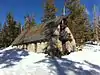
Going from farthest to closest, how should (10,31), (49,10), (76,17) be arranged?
(10,31)
(49,10)
(76,17)

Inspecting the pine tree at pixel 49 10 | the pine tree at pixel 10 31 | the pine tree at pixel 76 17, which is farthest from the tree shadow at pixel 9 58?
the pine tree at pixel 10 31

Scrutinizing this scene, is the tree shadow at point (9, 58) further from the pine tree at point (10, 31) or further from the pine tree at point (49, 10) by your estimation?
the pine tree at point (10, 31)

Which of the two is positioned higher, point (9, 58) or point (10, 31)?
point (10, 31)

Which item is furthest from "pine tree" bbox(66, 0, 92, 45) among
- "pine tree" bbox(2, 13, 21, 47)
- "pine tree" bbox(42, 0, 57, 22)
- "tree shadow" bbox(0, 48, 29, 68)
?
"pine tree" bbox(2, 13, 21, 47)

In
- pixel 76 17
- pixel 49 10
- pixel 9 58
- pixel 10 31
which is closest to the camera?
pixel 9 58

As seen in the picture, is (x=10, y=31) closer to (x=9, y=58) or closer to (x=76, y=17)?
(x=76, y=17)

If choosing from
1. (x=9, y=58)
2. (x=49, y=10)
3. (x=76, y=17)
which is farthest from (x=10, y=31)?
(x=9, y=58)

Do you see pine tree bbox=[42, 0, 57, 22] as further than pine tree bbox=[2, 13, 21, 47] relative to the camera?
No

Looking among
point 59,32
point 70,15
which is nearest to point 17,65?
point 59,32

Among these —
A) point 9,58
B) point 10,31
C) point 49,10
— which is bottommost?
point 9,58

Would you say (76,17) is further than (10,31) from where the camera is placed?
No

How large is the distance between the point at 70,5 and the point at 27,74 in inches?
1240

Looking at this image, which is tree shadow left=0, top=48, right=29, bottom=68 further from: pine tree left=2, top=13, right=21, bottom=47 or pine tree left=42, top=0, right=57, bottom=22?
pine tree left=2, top=13, right=21, bottom=47

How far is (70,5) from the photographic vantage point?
4516cm
